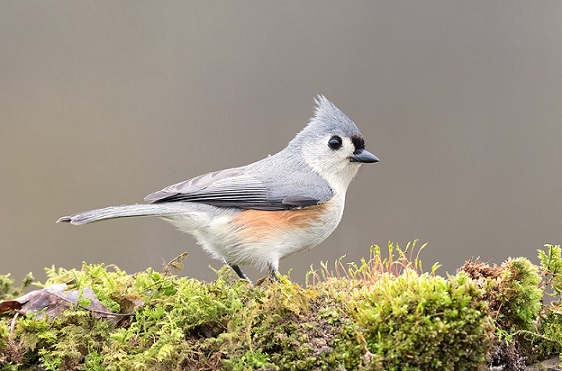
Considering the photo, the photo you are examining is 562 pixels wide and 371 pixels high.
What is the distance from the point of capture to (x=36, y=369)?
2.36 metres

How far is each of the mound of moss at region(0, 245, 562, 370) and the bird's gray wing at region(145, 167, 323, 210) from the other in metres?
0.86

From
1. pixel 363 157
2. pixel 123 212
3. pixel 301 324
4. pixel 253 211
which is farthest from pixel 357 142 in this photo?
pixel 301 324

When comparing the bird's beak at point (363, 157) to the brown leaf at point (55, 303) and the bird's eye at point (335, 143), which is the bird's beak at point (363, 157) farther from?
the brown leaf at point (55, 303)

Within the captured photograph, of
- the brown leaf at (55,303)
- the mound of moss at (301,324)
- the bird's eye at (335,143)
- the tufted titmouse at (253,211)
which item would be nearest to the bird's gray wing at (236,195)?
the tufted titmouse at (253,211)

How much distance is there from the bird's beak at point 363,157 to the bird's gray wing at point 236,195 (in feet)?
1.58

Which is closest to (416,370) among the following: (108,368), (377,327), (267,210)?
(377,327)

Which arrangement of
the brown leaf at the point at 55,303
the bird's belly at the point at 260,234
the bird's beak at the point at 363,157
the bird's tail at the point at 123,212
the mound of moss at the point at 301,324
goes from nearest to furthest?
1. the mound of moss at the point at 301,324
2. the brown leaf at the point at 55,303
3. the bird's tail at the point at 123,212
4. the bird's belly at the point at 260,234
5. the bird's beak at the point at 363,157

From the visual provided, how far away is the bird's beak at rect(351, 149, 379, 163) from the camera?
151 inches

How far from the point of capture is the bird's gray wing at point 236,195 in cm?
348

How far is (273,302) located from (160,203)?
1.43 meters

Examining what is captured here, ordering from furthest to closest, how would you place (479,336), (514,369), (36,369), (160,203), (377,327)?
(160,203) → (36,369) → (514,369) → (377,327) → (479,336)

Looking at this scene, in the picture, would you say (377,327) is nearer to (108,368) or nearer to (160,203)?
(108,368)

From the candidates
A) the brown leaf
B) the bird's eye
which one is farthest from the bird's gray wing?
the brown leaf

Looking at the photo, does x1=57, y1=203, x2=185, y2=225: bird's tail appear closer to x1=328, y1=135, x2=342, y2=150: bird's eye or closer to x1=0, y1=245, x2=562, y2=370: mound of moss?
x1=0, y1=245, x2=562, y2=370: mound of moss
